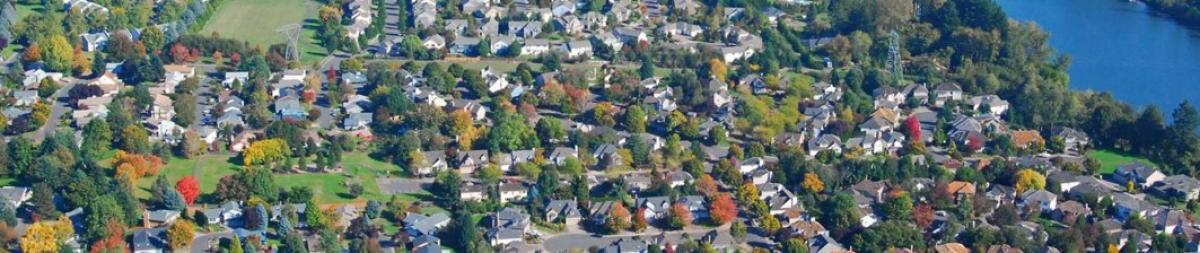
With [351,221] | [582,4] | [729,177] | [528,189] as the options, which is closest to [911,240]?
[729,177]

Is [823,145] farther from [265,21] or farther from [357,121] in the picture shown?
[265,21]

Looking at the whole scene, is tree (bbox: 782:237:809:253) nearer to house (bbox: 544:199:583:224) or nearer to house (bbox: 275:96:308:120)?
house (bbox: 544:199:583:224)

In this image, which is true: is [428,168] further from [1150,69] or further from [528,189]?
Answer: [1150,69]

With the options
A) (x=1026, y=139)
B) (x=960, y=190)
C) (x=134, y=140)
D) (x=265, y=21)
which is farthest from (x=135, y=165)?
(x=1026, y=139)

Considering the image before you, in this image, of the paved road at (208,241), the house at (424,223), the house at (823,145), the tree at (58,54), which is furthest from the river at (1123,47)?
the tree at (58,54)

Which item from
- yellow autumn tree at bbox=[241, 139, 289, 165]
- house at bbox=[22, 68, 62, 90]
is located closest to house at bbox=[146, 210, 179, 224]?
yellow autumn tree at bbox=[241, 139, 289, 165]

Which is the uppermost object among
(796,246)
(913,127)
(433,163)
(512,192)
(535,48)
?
(796,246)
